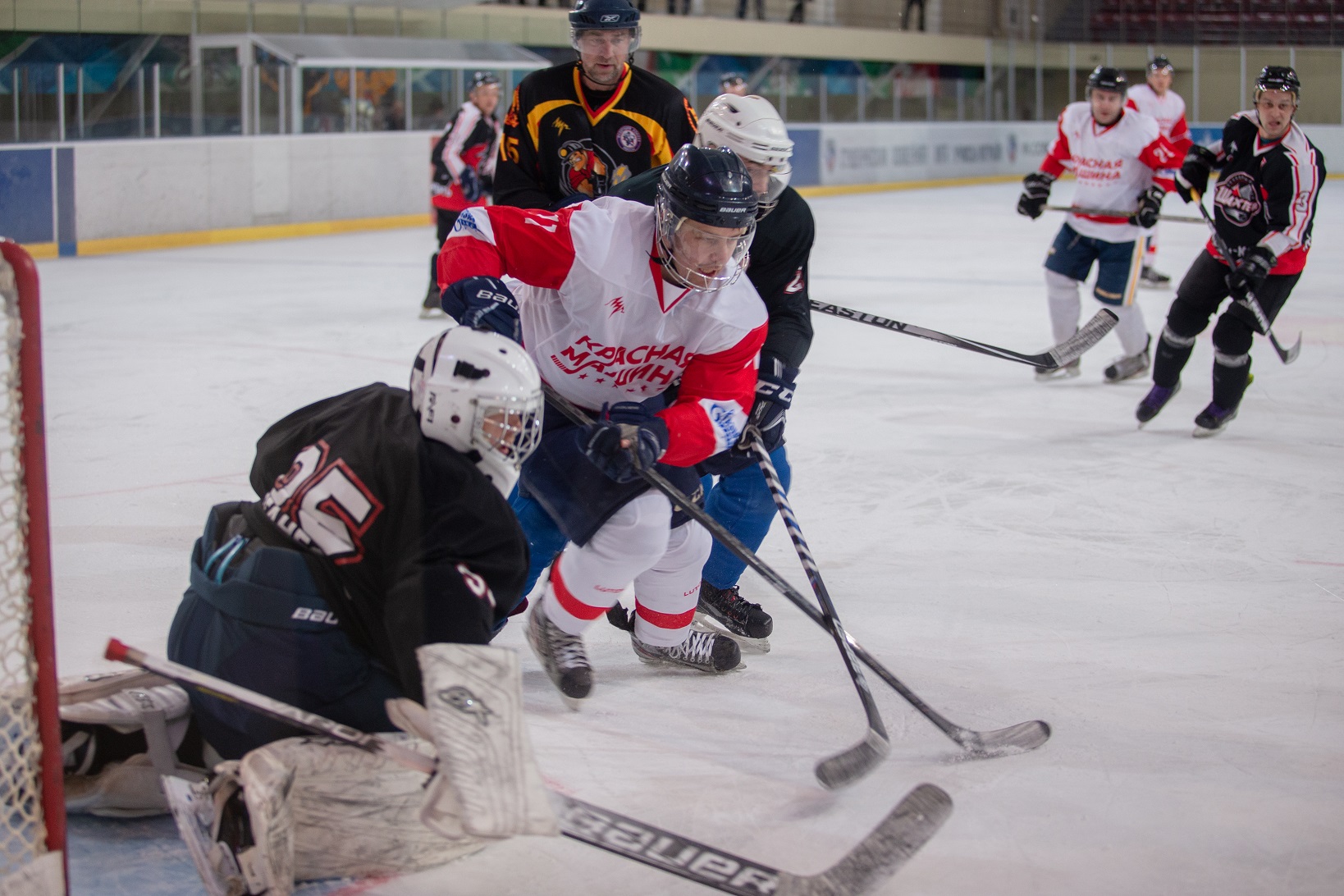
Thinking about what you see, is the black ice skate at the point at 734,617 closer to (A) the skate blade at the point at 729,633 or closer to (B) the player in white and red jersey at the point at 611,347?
(A) the skate blade at the point at 729,633

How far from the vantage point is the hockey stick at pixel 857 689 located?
6.68 ft

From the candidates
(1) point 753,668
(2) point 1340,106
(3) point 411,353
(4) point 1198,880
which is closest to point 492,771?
(4) point 1198,880

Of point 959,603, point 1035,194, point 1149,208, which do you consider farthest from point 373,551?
point 1035,194

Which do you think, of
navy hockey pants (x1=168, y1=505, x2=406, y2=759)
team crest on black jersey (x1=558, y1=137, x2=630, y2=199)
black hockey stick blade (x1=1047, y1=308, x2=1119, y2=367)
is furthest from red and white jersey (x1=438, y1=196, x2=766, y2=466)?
black hockey stick blade (x1=1047, y1=308, x2=1119, y2=367)

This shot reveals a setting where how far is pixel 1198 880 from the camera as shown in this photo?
70.6 inches

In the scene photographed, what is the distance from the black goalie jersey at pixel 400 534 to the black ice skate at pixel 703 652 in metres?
0.82

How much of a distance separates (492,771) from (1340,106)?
1547cm

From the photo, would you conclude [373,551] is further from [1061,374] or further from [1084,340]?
[1061,374]

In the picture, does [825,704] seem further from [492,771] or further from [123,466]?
[123,466]

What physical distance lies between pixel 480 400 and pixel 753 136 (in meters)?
0.92

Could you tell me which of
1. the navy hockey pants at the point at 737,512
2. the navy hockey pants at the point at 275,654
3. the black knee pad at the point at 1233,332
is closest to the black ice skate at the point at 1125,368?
the black knee pad at the point at 1233,332

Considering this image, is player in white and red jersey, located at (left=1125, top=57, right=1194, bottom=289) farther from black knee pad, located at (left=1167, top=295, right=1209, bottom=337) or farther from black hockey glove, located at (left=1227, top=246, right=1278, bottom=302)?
black hockey glove, located at (left=1227, top=246, right=1278, bottom=302)

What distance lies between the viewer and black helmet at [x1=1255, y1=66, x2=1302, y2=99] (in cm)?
427

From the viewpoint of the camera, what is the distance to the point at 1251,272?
4297mm
